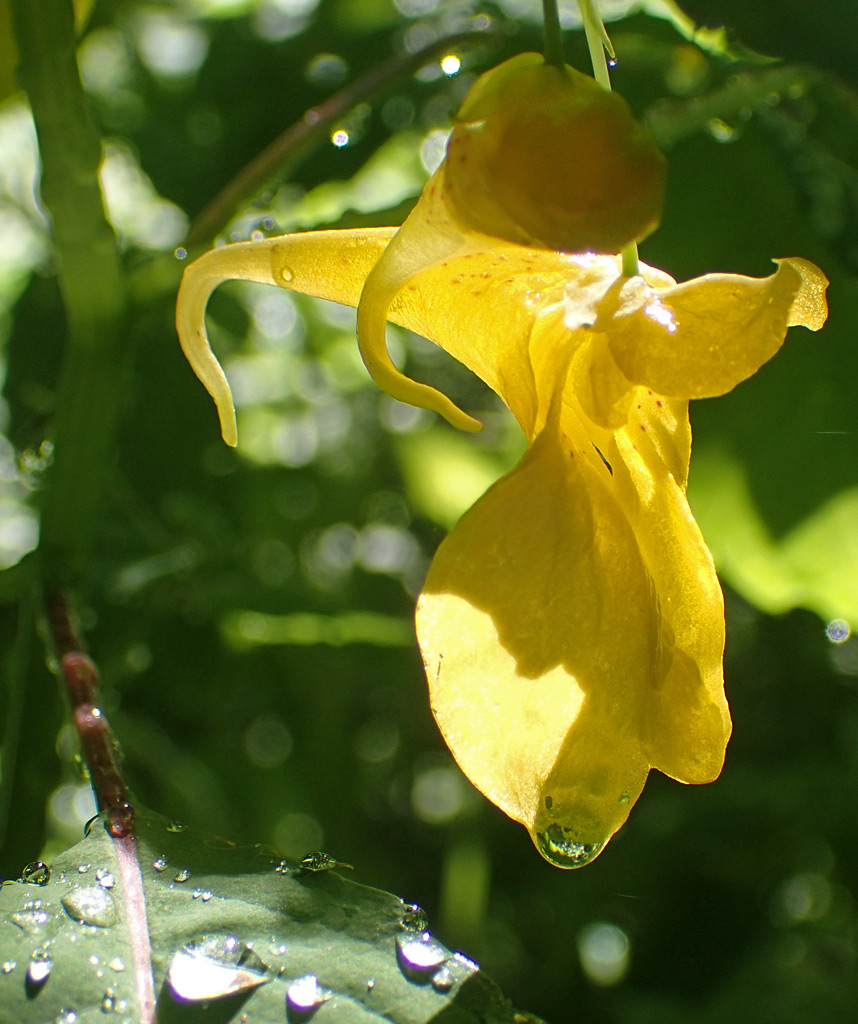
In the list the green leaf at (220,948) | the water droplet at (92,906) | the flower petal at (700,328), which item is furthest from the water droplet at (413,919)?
the flower petal at (700,328)

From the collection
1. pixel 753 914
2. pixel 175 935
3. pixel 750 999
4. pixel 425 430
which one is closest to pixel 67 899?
pixel 175 935

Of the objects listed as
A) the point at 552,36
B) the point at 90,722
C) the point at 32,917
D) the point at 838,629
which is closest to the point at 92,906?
the point at 32,917

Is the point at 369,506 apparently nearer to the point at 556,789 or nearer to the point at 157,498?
the point at 157,498

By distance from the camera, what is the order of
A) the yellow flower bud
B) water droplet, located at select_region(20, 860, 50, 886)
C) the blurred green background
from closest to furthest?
the yellow flower bud, water droplet, located at select_region(20, 860, 50, 886), the blurred green background

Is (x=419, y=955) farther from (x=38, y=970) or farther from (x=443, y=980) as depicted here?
(x=38, y=970)

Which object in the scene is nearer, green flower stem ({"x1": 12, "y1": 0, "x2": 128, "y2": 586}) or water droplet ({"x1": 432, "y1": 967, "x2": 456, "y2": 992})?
water droplet ({"x1": 432, "y1": 967, "x2": 456, "y2": 992})

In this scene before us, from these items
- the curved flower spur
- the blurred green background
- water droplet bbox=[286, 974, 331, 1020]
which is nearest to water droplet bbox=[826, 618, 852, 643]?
the blurred green background

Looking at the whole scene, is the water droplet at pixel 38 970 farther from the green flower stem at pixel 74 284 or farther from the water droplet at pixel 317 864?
the green flower stem at pixel 74 284

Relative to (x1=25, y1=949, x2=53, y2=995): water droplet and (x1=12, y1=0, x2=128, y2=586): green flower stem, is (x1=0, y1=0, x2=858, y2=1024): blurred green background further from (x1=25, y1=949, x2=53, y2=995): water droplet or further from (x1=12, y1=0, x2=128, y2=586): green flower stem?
(x1=25, y1=949, x2=53, y2=995): water droplet
